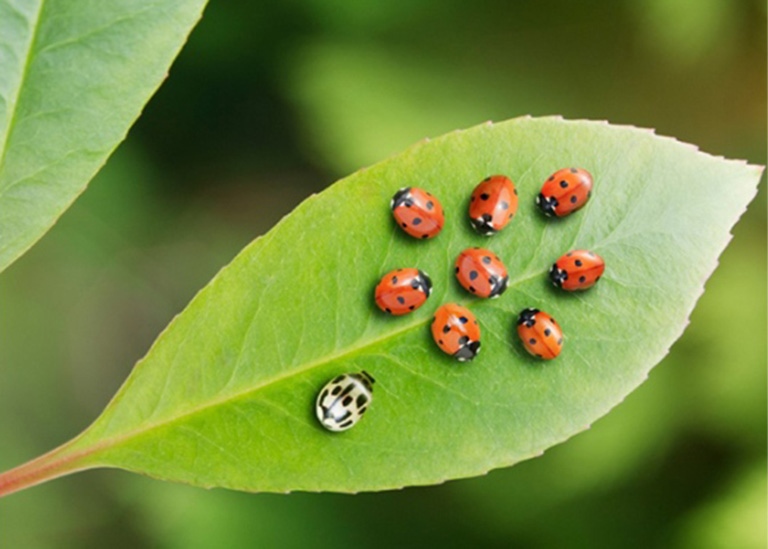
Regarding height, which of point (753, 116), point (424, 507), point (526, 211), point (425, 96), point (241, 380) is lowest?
point (424, 507)

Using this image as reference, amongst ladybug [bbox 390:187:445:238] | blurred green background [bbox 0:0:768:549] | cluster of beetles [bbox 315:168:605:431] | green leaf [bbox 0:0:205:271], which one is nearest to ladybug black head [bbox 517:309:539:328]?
cluster of beetles [bbox 315:168:605:431]

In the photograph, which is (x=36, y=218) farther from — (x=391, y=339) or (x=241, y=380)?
(x=391, y=339)

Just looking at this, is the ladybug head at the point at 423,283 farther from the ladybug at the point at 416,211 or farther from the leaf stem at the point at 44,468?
the leaf stem at the point at 44,468

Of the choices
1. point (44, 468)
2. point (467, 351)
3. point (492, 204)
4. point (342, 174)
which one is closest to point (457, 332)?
point (467, 351)

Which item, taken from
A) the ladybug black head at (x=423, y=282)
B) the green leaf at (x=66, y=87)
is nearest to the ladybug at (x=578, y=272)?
the ladybug black head at (x=423, y=282)

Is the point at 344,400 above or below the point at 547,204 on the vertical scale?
below

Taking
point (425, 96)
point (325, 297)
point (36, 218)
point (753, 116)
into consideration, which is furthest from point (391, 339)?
point (753, 116)

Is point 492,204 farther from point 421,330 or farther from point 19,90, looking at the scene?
point 19,90
